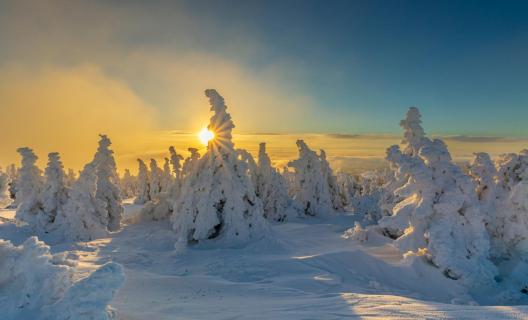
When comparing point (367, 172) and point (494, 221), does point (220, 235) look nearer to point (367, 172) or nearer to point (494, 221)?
point (494, 221)

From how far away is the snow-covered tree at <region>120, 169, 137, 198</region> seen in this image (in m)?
102

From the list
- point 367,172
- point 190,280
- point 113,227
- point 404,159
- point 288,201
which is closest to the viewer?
point 190,280

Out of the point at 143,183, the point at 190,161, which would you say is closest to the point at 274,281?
the point at 190,161

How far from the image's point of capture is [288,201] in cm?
4178

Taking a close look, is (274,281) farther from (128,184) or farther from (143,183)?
(128,184)

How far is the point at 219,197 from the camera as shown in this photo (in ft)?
75.0

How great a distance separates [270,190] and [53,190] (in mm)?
21809

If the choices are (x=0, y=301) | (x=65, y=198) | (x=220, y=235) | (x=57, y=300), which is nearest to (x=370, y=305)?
(x=57, y=300)

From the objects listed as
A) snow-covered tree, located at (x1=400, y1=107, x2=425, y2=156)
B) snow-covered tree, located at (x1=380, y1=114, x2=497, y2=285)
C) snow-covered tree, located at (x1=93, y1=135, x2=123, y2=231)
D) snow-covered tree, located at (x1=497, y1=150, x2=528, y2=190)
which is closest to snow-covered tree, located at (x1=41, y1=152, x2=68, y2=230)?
snow-covered tree, located at (x1=93, y1=135, x2=123, y2=231)

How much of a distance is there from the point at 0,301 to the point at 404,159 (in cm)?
1748

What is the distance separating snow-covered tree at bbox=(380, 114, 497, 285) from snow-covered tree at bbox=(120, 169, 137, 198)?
9396 centimetres

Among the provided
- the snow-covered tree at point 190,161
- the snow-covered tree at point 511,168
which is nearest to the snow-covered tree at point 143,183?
the snow-covered tree at point 190,161

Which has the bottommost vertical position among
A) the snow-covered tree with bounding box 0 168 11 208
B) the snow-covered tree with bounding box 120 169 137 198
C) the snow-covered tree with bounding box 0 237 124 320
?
the snow-covered tree with bounding box 120 169 137 198

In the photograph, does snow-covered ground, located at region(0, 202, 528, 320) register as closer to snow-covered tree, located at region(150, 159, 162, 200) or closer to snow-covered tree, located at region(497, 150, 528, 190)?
snow-covered tree, located at region(497, 150, 528, 190)
